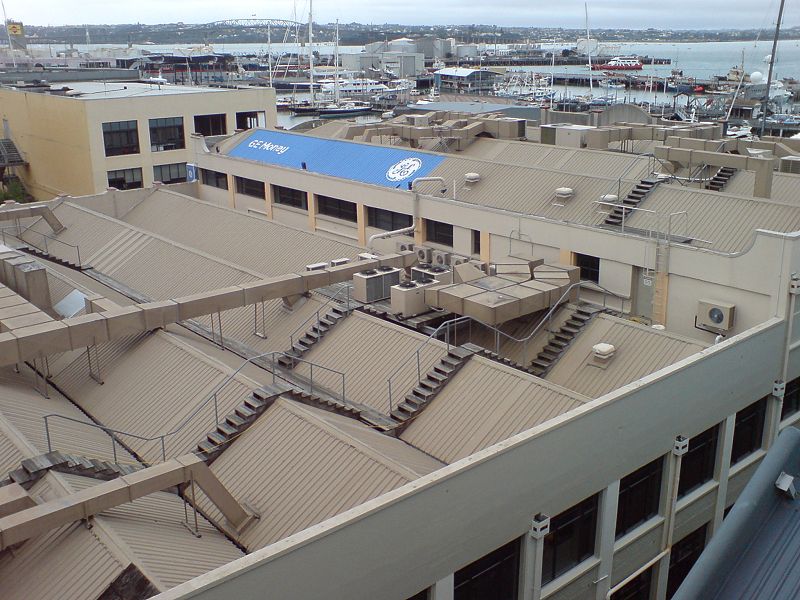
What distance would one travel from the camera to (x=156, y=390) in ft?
91.4

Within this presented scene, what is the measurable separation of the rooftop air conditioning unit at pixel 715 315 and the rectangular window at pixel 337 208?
72.5 feet

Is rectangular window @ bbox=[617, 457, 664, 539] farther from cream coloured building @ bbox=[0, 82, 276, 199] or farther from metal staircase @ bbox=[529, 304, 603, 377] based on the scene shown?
cream coloured building @ bbox=[0, 82, 276, 199]

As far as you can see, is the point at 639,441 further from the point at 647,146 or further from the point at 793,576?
the point at 647,146

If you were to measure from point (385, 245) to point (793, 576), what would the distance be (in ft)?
107

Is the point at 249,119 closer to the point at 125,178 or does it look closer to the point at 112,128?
the point at 125,178

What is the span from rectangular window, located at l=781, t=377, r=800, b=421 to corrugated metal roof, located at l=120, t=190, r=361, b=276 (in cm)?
2002

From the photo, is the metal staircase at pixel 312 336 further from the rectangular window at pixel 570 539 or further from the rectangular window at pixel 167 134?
the rectangular window at pixel 167 134

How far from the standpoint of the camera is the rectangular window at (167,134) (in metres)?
73.2

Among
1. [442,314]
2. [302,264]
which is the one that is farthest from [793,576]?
[302,264]

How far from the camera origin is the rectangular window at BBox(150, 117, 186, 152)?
73.2 m

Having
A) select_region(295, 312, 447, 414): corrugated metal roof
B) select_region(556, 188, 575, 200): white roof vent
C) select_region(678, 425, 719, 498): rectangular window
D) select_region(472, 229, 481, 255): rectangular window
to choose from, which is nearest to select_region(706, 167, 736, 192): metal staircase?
select_region(556, 188, 575, 200): white roof vent

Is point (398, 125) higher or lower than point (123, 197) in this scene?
higher

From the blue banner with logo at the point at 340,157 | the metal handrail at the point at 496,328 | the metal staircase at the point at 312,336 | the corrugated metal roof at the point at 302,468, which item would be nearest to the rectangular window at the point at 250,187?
the blue banner with logo at the point at 340,157

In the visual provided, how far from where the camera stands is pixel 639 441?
21.8 meters
